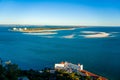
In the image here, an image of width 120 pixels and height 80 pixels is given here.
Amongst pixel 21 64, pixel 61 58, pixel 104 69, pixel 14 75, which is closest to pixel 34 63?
pixel 21 64

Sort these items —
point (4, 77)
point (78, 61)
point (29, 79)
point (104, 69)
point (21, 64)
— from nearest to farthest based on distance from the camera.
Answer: point (4, 77) < point (29, 79) < point (104, 69) < point (21, 64) < point (78, 61)

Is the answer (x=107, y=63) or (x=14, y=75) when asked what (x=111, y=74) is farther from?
(x=14, y=75)

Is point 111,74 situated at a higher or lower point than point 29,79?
lower

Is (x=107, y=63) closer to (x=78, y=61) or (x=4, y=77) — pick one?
(x=78, y=61)

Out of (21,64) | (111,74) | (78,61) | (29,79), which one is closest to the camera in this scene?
(29,79)

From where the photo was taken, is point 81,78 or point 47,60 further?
point 47,60

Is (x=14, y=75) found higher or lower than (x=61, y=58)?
higher

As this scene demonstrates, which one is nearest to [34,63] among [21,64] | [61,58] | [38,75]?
[21,64]

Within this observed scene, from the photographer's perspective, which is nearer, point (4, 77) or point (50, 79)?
point (4, 77)

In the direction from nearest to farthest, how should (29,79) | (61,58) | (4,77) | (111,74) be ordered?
(4,77) < (29,79) < (111,74) < (61,58)
